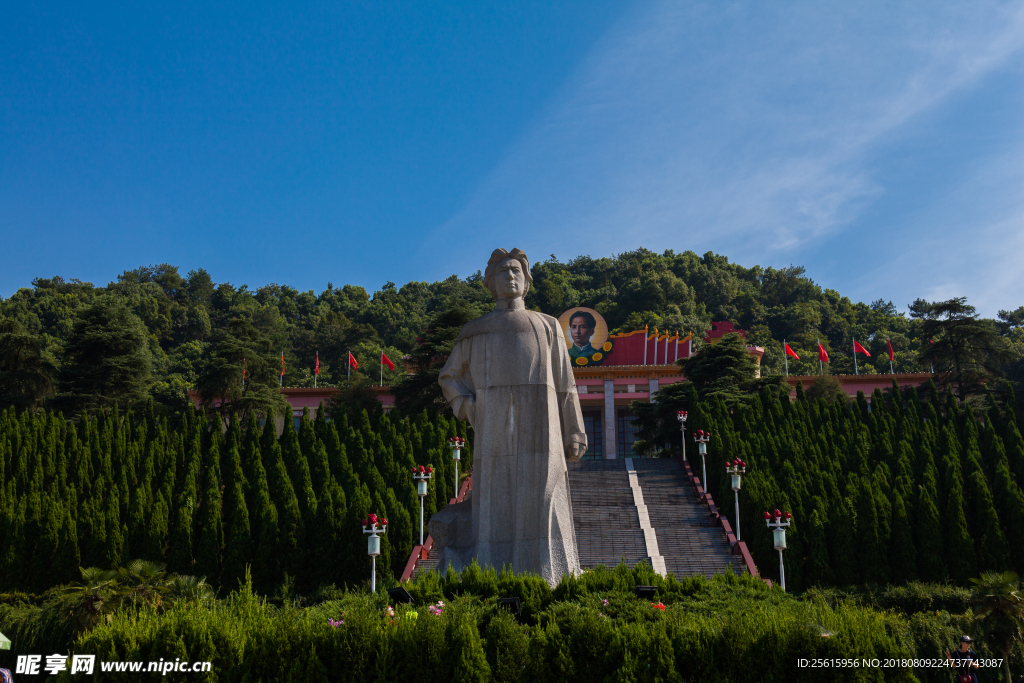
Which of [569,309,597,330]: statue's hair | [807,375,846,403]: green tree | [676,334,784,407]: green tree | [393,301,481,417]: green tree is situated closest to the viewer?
[393,301,481,417]: green tree

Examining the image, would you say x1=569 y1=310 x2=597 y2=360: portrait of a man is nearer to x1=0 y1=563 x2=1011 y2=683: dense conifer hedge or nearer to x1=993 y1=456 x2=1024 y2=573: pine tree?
x1=993 y1=456 x2=1024 y2=573: pine tree

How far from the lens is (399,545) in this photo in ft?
53.7

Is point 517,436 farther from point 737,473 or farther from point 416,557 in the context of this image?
point 737,473

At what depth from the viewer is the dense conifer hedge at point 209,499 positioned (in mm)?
16266

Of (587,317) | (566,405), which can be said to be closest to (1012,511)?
(566,405)

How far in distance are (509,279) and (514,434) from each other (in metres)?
1.60

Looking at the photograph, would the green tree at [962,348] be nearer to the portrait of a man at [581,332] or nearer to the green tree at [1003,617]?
the portrait of a man at [581,332]

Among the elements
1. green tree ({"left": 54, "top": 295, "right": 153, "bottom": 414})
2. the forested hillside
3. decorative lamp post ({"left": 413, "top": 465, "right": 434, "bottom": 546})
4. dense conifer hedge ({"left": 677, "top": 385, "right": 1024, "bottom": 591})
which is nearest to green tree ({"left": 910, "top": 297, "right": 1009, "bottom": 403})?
the forested hillside

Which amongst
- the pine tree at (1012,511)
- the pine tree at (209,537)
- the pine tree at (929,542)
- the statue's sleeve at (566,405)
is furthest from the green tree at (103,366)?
the pine tree at (1012,511)

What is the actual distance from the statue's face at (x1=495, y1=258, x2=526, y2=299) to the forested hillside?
59.8 feet

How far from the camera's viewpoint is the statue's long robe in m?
7.88

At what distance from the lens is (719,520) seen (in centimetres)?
1758

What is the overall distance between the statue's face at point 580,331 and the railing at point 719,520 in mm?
12039

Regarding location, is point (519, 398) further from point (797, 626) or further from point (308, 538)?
point (308, 538)
